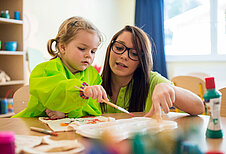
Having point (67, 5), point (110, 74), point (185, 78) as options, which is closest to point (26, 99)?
point (110, 74)

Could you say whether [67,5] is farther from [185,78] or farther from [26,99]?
[26,99]

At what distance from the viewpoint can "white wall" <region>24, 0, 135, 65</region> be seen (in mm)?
3275

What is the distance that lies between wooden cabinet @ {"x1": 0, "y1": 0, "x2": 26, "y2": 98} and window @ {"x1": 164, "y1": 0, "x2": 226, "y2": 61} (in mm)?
2517

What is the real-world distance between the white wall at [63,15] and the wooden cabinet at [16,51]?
0.29 meters

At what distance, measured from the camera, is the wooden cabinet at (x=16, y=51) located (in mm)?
2871

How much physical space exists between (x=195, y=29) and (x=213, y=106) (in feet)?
12.6

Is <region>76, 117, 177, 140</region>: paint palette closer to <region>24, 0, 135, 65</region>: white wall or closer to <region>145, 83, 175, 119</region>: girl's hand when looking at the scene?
<region>145, 83, 175, 119</region>: girl's hand

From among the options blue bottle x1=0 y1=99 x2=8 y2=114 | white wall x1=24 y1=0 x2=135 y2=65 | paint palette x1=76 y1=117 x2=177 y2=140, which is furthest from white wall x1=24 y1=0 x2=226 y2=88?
paint palette x1=76 y1=117 x2=177 y2=140

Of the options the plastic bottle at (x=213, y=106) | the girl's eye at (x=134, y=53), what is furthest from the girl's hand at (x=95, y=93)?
the girl's eye at (x=134, y=53)

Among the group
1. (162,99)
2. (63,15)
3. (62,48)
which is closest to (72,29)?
(62,48)

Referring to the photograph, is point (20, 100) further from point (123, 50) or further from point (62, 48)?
point (123, 50)

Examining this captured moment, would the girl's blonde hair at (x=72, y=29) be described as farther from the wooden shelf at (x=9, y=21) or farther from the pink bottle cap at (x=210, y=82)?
the wooden shelf at (x=9, y=21)

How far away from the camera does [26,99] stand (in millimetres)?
1561

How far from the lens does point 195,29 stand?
4.25 m
